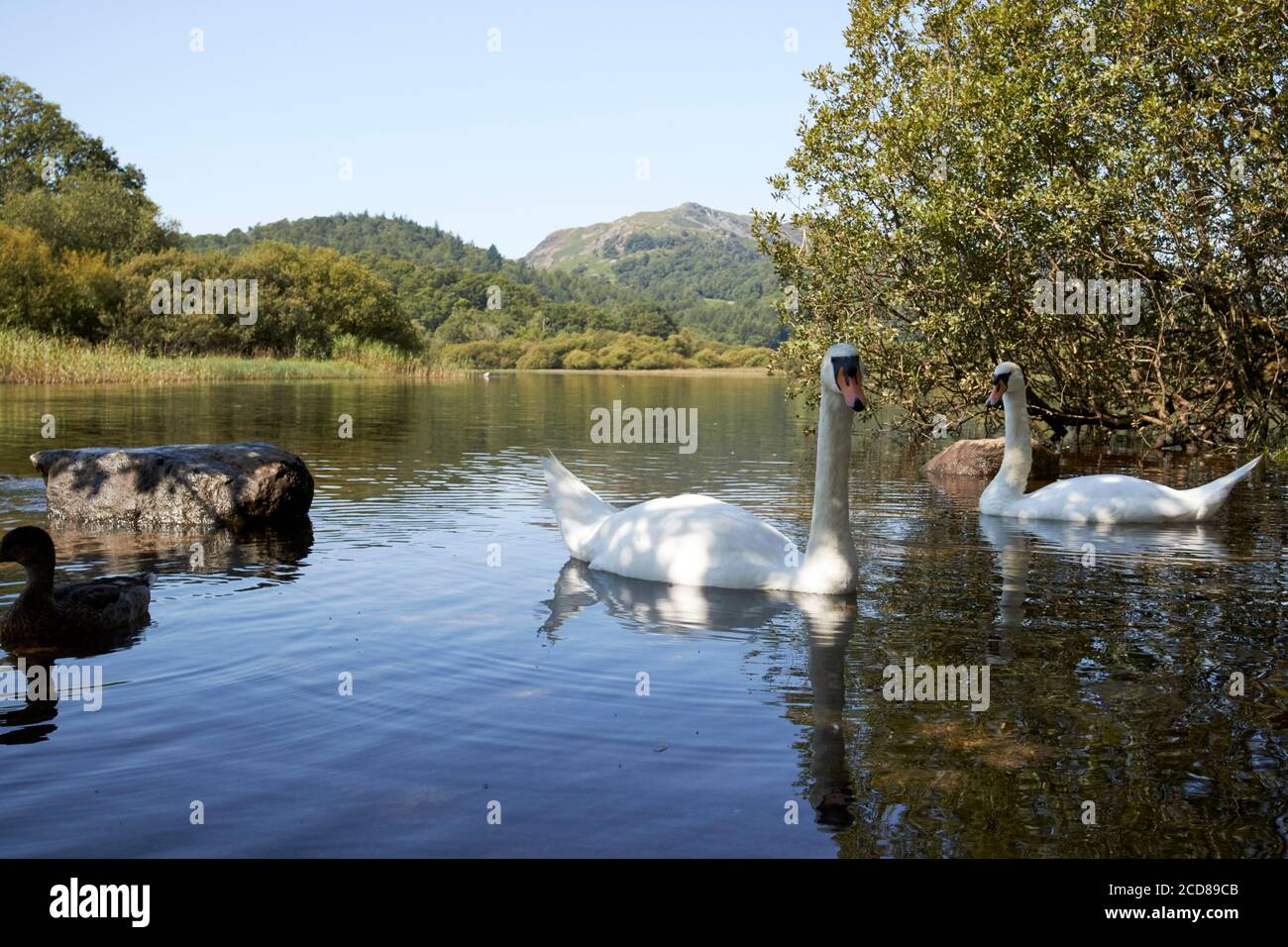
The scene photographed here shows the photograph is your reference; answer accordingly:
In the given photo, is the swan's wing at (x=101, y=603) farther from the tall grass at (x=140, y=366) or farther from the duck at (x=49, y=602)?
the tall grass at (x=140, y=366)

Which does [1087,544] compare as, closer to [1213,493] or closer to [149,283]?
[1213,493]

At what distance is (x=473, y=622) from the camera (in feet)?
28.5

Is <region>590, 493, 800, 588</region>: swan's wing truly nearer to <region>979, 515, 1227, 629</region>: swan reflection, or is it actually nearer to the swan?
the swan

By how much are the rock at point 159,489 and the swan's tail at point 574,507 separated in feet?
12.8

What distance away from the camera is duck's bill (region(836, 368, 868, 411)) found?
8.17 meters

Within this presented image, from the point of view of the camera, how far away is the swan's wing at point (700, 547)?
9.56 m

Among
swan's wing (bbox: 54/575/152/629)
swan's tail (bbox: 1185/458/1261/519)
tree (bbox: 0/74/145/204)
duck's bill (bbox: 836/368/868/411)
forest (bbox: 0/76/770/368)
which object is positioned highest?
tree (bbox: 0/74/145/204)

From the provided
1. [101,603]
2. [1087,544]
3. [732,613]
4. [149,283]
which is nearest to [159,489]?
[101,603]

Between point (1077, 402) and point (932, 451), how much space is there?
341 centimetres

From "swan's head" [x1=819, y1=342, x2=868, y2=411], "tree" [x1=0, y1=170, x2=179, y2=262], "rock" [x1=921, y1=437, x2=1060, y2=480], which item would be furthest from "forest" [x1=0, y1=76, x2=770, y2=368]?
"swan's head" [x1=819, y1=342, x2=868, y2=411]

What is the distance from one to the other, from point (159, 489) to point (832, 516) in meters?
8.21

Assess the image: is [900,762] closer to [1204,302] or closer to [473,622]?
[473,622]

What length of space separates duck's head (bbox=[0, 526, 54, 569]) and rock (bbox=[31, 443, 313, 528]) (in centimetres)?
537

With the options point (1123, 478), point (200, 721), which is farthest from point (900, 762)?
point (1123, 478)
